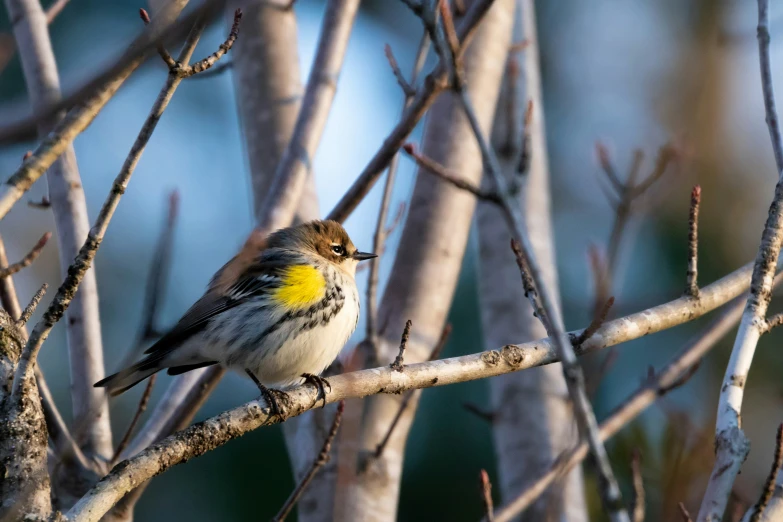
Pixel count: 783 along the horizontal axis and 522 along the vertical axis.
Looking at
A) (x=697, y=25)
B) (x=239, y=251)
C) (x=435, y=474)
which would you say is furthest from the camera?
(x=697, y=25)

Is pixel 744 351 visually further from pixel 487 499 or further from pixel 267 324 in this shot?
pixel 267 324

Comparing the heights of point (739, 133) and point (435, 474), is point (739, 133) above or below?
above

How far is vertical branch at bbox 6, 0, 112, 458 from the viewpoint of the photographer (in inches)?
162

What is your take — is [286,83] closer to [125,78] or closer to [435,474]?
[125,78]

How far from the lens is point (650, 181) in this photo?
13.3 feet

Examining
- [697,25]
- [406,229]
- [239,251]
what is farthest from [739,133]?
[239,251]

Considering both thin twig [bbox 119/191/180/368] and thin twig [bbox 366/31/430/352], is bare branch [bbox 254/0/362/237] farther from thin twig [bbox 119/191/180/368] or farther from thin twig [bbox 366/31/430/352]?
thin twig [bbox 119/191/180/368]

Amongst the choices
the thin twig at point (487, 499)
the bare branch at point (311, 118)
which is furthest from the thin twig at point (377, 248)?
the thin twig at point (487, 499)

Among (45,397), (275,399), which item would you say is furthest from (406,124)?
(45,397)

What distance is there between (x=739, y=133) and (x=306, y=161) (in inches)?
315

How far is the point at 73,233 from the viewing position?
13.8 ft

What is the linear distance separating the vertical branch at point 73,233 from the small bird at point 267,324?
22 cm

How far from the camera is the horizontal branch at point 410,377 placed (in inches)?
106

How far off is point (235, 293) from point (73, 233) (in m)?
1.03
